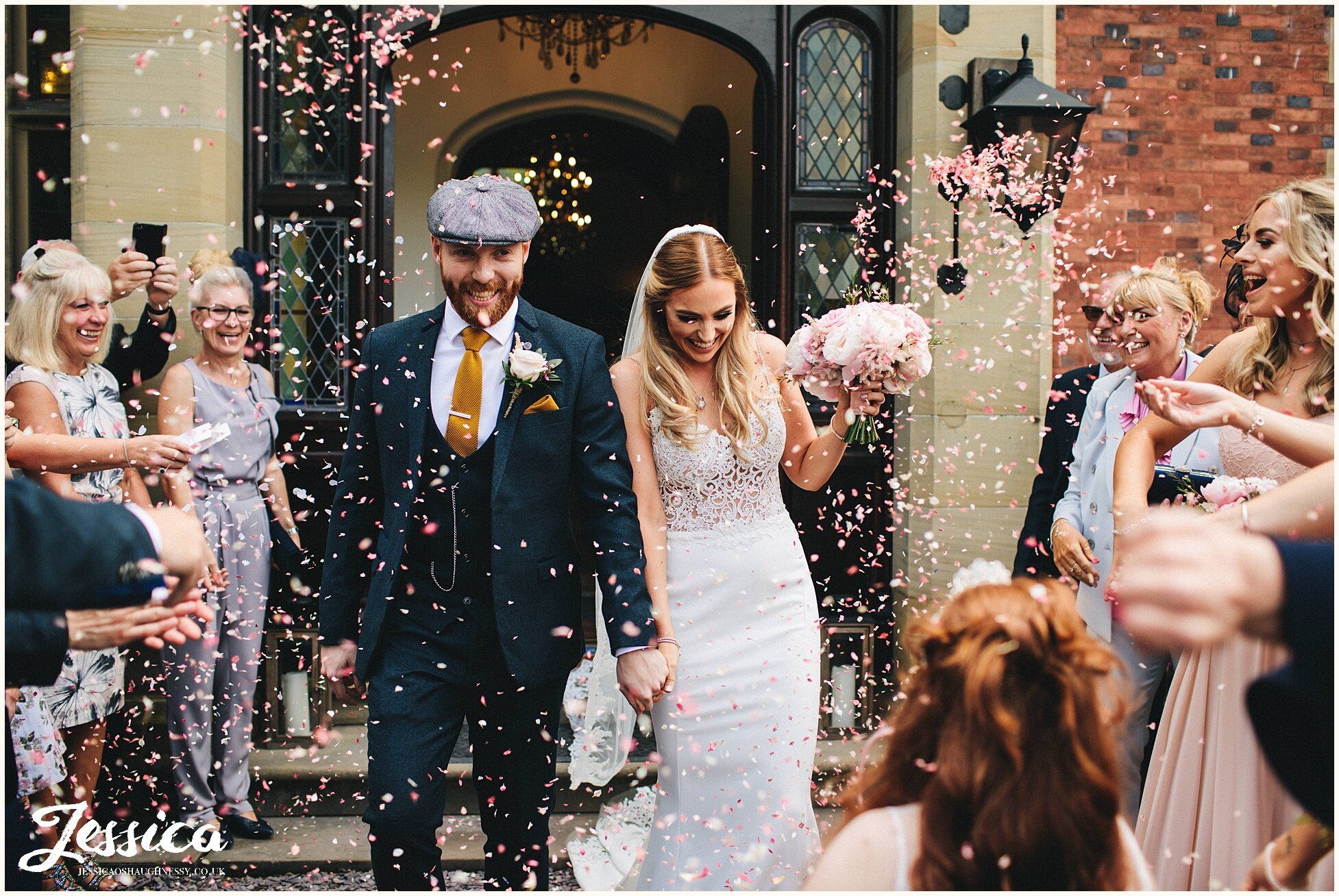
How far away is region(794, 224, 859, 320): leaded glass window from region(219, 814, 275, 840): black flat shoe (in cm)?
336

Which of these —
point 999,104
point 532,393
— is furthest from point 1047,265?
point 532,393

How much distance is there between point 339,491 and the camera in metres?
→ 2.95

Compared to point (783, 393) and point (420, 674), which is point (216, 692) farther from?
point (783, 393)

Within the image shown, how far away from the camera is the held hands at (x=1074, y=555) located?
3.65 m

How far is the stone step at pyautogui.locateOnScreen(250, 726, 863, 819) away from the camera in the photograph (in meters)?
4.43

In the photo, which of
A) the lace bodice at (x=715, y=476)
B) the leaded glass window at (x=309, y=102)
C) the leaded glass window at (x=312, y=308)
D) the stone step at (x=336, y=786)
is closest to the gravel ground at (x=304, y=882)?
the stone step at (x=336, y=786)

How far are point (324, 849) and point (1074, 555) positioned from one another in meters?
3.15

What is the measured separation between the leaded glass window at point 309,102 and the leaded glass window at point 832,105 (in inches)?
89.5

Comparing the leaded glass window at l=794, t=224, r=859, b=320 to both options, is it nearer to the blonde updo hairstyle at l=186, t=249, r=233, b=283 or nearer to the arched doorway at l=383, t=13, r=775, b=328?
the arched doorway at l=383, t=13, r=775, b=328

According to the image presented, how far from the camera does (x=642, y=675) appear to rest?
2807 millimetres

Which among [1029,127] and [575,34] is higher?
[575,34]

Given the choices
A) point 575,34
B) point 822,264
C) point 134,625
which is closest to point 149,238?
point 134,625

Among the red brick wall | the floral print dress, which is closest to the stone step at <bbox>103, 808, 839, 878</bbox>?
the floral print dress

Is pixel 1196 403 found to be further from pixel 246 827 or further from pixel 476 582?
pixel 246 827
